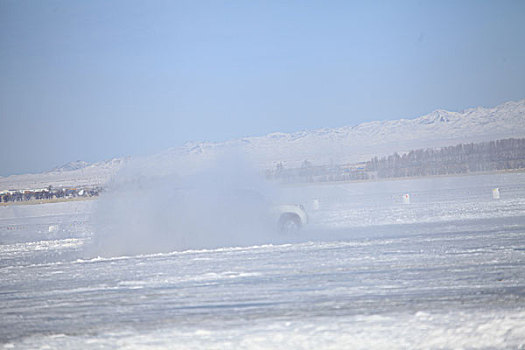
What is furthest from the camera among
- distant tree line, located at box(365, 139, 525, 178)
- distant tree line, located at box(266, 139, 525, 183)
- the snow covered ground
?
distant tree line, located at box(365, 139, 525, 178)

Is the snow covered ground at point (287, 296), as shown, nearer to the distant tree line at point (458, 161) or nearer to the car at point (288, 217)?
the car at point (288, 217)

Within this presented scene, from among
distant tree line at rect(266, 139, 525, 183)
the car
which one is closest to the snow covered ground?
the car

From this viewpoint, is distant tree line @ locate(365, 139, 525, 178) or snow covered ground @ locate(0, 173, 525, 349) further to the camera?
distant tree line @ locate(365, 139, 525, 178)

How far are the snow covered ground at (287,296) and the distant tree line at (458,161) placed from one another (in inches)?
3018

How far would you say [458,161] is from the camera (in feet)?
317

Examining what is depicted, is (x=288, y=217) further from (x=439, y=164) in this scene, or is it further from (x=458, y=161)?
(x=458, y=161)

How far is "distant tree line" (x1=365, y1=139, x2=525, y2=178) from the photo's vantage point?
3492 inches

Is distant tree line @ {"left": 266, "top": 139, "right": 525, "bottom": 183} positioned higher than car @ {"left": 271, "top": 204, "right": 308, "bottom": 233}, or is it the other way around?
distant tree line @ {"left": 266, "top": 139, "right": 525, "bottom": 183}

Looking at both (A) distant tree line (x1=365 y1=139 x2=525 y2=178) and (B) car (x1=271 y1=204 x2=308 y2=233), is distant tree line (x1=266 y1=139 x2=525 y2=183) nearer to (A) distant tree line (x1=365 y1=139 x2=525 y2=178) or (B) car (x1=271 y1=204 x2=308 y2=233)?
(A) distant tree line (x1=365 y1=139 x2=525 y2=178)

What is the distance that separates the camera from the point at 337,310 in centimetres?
796

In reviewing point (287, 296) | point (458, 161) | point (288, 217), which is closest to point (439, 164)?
point (458, 161)

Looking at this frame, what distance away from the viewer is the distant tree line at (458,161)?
8869cm

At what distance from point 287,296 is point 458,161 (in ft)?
307

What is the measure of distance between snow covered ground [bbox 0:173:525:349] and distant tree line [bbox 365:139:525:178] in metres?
76.7
